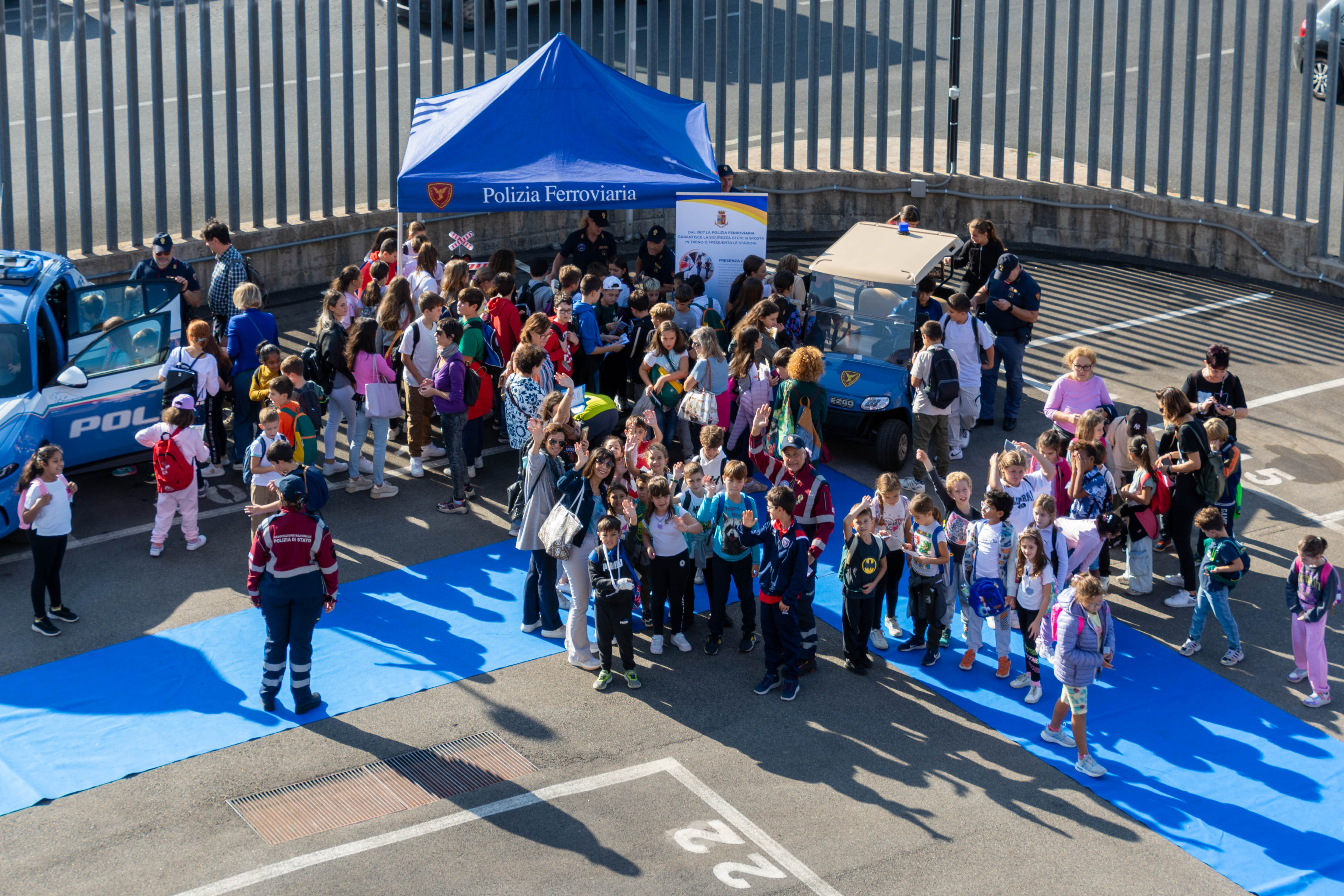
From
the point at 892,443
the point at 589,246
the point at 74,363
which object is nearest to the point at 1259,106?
the point at 892,443

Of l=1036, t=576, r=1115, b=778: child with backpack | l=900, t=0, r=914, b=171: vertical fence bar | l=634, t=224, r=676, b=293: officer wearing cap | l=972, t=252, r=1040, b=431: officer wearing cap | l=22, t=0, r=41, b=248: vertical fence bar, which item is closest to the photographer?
l=1036, t=576, r=1115, b=778: child with backpack

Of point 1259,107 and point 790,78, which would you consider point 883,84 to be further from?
point 1259,107

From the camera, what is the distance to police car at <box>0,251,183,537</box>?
11.8 m

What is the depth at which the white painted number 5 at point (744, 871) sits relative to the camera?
27.3 feet

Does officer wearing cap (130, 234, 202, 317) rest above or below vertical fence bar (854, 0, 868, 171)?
below

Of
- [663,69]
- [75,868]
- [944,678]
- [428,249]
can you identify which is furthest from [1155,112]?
[75,868]

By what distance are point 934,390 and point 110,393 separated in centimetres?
695

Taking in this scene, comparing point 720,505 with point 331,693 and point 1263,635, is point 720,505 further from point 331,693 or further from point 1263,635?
point 1263,635

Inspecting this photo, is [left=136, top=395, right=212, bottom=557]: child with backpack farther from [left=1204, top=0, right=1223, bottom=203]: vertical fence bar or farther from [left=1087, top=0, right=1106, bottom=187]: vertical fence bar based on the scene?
[left=1204, top=0, right=1223, bottom=203]: vertical fence bar

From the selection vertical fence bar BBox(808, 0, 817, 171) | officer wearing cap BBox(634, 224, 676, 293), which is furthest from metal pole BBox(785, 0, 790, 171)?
officer wearing cap BBox(634, 224, 676, 293)

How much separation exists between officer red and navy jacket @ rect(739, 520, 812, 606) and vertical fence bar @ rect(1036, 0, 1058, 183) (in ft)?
37.1

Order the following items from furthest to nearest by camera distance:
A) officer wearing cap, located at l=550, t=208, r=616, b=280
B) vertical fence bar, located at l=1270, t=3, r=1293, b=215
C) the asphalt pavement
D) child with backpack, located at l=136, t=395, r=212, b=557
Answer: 1. vertical fence bar, located at l=1270, t=3, r=1293, b=215
2. officer wearing cap, located at l=550, t=208, r=616, b=280
3. child with backpack, located at l=136, t=395, r=212, b=557
4. the asphalt pavement

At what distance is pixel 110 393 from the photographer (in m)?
12.4

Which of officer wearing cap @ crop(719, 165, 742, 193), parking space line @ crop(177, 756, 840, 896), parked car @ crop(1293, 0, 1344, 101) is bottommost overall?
parking space line @ crop(177, 756, 840, 896)
